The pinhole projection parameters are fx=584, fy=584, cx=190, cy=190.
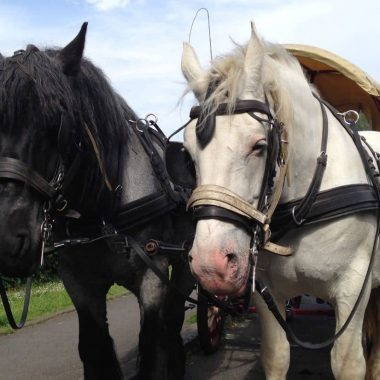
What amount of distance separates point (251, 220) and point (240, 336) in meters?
3.87

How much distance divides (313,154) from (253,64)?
2.06 ft

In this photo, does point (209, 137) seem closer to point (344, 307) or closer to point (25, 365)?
point (344, 307)

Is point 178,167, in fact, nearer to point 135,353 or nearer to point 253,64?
point 253,64

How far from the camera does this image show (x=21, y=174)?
2.74 m

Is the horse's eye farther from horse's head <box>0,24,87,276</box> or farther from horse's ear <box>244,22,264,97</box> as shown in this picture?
horse's head <box>0,24,87,276</box>

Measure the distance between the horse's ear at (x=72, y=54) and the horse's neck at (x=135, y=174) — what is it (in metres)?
0.63

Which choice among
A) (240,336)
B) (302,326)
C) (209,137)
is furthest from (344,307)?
(302,326)

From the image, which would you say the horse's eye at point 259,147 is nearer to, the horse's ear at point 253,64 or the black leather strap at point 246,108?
the black leather strap at point 246,108

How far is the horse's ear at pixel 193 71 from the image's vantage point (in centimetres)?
275

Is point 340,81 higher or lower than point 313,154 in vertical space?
higher

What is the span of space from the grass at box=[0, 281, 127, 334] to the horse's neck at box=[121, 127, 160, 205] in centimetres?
440

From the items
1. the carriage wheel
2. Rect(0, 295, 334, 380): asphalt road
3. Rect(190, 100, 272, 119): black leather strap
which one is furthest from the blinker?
Rect(0, 295, 334, 380): asphalt road

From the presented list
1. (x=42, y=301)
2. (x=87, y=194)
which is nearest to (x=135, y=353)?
(x=87, y=194)

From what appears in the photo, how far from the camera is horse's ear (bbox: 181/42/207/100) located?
9.01 ft
